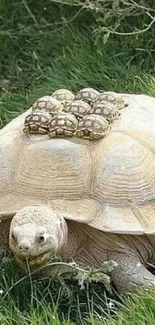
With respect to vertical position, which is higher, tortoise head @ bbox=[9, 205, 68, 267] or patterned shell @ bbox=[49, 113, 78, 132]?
patterned shell @ bbox=[49, 113, 78, 132]

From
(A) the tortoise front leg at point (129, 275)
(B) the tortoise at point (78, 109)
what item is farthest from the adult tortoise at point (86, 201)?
(B) the tortoise at point (78, 109)

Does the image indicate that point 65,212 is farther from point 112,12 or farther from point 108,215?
point 112,12

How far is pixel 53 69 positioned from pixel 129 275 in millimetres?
2052

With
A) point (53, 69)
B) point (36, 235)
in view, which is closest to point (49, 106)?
point (36, 235)

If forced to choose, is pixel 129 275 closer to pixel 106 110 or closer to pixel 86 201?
pixel 86 201

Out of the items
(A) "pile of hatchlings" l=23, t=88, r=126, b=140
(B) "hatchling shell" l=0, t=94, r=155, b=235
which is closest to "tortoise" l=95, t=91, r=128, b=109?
(A) "pile of hatchlings" l=23, t=88, r=126, b=140

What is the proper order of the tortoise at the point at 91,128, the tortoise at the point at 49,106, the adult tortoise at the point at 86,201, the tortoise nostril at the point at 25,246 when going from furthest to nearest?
the tortoise at the point at 49,106
the tortoise at the point at 91,128
the adult tortoise at the point at 86,201
the tortoise nostril at the point at 25,246

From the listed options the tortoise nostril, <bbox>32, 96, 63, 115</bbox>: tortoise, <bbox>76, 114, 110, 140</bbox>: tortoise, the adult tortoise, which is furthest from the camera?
<bbox>32, 96, 63, 115</bbox>: tortoise

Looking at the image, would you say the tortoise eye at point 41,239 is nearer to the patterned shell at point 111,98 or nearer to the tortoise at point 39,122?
the tortoise at point 39,122

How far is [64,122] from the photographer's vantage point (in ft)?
11.1

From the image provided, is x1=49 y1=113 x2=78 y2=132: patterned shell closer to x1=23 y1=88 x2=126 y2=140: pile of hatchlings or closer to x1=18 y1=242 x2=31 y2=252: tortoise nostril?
x1=23 y1=88 x2=126 y2=140: pile of hatchlings

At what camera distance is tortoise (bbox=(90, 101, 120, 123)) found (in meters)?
3.45

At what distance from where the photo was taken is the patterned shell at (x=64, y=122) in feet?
11.1

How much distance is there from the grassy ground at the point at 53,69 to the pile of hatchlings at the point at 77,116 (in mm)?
490
